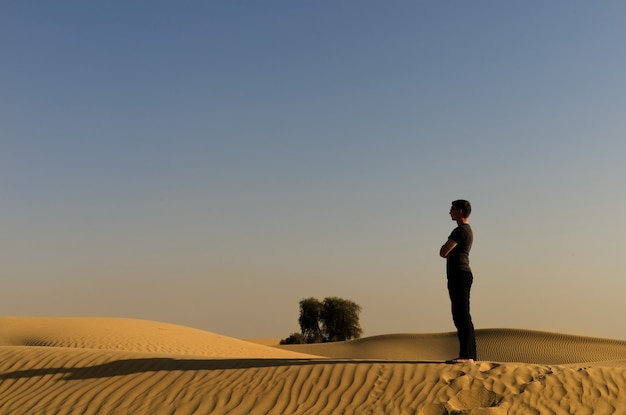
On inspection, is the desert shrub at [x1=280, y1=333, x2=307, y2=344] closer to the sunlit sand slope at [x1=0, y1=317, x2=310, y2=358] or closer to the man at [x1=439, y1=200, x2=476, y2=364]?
the sunlit sand slope at [x1=0, y1=317, x2=310, y2=358]

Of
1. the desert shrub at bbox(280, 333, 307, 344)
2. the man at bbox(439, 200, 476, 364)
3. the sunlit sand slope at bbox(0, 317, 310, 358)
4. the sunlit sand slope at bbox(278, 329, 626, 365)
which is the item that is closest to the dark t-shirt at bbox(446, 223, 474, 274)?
the man at bbox(439, 200, 476, 364)

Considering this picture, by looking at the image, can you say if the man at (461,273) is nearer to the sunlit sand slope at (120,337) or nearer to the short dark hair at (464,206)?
the short dark hair at (464,206)

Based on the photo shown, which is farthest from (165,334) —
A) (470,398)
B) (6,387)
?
(470,398)

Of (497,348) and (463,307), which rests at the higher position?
(463,307)

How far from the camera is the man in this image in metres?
10.1

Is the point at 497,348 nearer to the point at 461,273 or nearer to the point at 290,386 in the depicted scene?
the point at 461,273

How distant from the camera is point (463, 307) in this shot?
10.1 meters

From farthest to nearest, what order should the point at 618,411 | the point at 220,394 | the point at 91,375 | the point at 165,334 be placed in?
the point at 165,334
the point at 91,375
the point at 220,394
the point at 618,411

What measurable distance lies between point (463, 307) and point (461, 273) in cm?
48

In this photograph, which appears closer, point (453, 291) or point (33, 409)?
point (453, 291)

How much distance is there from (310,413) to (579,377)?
3.76m

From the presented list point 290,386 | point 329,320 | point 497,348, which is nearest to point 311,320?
point 329,320

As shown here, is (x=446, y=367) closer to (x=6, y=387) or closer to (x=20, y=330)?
(x=6, y=387)

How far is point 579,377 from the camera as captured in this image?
32.6 ft
